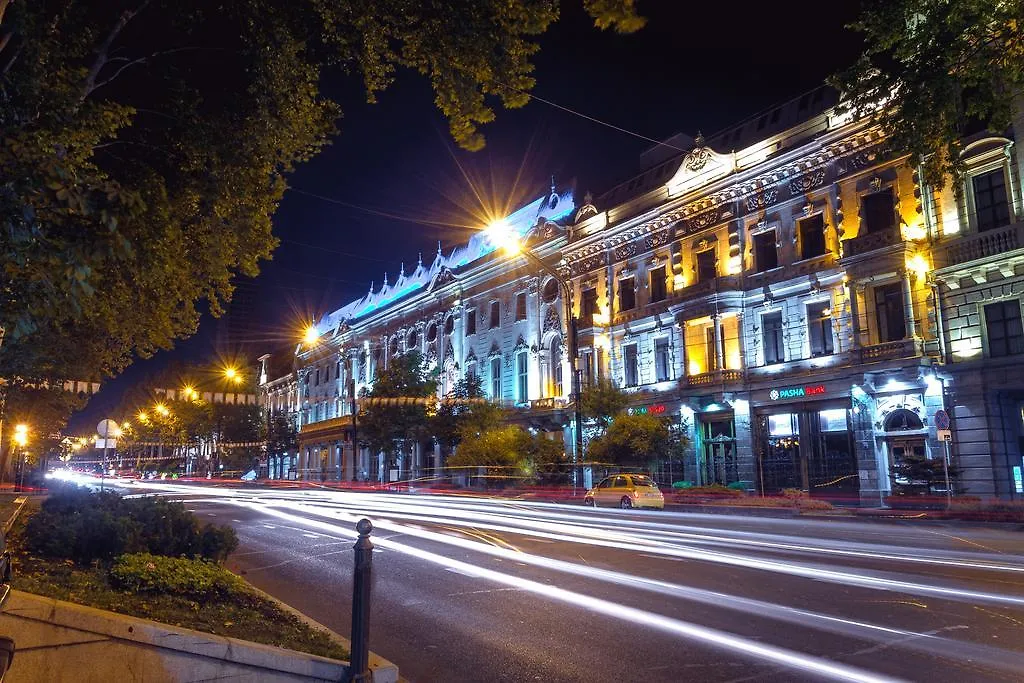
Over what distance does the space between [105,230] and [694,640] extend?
23.6 feet

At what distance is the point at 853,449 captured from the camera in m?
27.2

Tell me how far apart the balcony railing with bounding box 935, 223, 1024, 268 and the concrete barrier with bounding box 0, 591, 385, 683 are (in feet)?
82.8

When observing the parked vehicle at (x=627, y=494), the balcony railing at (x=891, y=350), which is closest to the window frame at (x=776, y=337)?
the balcony railing at (x=891, y=350)

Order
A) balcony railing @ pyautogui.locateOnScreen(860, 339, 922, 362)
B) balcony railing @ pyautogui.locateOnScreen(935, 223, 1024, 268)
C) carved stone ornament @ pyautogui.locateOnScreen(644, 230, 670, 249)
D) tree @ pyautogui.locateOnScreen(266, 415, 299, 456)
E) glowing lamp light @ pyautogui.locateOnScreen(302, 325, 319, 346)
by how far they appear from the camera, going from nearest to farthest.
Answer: balcony railing @ pyautogui.locateOnScreen(935, 223, 1024, 268)
balcony railing @ pyautogui.locateOnScreen(860, 339, 922, 362)
carved stone ornament @ pyautogui.locateOnScreen(644, 230, 670, 249)
glowing lamp light @ pyautogui.locateOnScreen(302, 325, 319, 346)
tree @ pyautogui.locateOnScreen(266, 415, 299, 456)

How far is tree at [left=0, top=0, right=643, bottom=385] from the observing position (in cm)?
698

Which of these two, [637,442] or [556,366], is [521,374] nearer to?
[556,366]

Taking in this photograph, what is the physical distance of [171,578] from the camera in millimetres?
7328

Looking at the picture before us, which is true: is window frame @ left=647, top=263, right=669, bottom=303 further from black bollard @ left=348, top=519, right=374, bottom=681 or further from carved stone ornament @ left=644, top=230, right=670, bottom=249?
black bollard @ left=348, top=519, right=374, bottom=681

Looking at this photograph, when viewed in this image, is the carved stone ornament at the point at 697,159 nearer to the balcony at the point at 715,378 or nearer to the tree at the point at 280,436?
the balcony at the point at 715,378

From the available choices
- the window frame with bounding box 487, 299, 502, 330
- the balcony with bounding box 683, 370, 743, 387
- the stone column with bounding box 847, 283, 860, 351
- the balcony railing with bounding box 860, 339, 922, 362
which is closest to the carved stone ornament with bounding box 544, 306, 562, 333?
the window frame with bounding box 487, 299, 502, 330

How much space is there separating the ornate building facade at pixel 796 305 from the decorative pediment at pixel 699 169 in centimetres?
9

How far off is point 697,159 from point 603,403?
41.3 feet

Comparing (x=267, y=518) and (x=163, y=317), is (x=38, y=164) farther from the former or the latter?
(x=267, y=518)

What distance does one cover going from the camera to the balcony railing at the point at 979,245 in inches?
909
